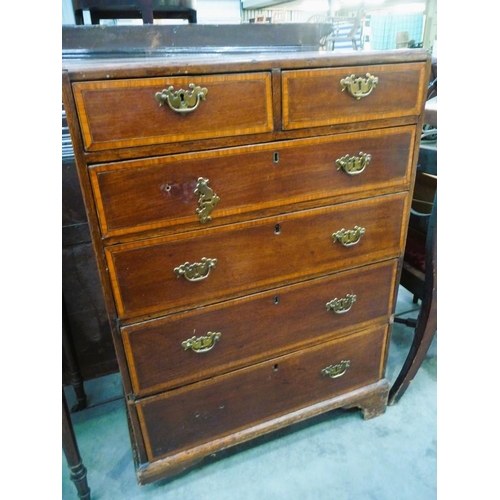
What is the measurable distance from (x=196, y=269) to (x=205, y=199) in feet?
0.59

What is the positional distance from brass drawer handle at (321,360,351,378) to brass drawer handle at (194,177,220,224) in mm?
705

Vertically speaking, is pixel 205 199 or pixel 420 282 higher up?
pixel 205 199

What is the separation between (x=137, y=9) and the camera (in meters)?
1.81

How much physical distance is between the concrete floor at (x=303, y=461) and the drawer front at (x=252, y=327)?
16.3 inches

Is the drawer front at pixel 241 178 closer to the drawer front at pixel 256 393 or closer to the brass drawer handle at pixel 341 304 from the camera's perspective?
the brass drawer handle at pixel 341 304

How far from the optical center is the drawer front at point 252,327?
1.03 m

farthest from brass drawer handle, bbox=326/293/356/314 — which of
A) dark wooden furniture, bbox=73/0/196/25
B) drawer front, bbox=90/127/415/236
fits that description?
dark wooden furniture, bbox=73/0/196/25

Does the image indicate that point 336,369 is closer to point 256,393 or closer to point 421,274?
point 256,393

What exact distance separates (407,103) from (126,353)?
3.14ft

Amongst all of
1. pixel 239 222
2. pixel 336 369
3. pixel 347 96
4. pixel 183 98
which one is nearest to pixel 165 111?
pixel 183 98

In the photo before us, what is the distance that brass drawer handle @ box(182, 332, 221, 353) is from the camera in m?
1.05

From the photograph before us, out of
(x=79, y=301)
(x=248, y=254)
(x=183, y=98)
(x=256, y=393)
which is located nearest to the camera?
(x=183, y=98)
